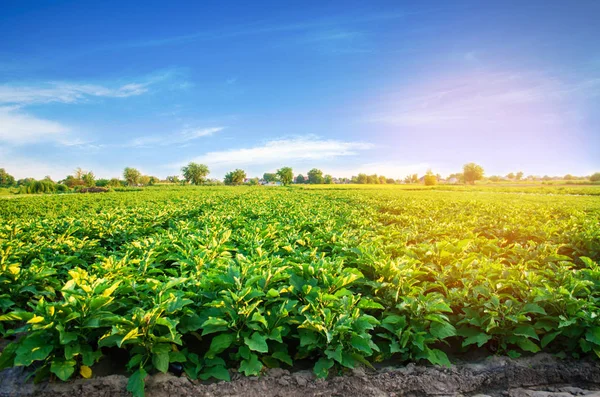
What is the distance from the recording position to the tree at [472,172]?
370ft

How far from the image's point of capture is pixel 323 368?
10.3 feet

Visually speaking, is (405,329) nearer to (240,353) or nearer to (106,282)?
(240,353)

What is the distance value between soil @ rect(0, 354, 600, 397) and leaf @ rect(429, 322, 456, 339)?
0.35m

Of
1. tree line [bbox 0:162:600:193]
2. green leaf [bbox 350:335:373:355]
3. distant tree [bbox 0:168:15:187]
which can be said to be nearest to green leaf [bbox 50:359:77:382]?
green leaf [bbox 350:335:373:355]

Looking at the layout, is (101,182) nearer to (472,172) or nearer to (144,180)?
(144,180)

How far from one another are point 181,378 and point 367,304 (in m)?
2.07

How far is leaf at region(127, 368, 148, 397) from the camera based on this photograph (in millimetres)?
2797

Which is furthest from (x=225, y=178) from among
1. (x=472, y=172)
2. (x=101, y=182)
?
(x=472, y=172)

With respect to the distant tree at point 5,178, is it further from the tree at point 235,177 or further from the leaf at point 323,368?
the leaf at point 323,368

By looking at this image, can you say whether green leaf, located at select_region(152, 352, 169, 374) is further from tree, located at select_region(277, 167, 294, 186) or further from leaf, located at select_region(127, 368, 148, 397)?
tree, located at select_region(277, 167, 294, 186)

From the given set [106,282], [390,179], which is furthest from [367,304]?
[390,179]

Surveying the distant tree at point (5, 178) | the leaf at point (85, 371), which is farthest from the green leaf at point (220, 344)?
the distant tree at point (5, 178)

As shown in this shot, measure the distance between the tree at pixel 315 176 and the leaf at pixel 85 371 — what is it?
129388 mm

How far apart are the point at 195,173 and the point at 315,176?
1942 inches
